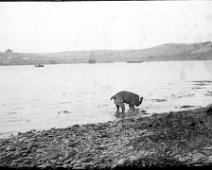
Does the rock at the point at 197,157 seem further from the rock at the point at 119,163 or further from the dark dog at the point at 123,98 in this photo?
the dark dog at the point at 123,98

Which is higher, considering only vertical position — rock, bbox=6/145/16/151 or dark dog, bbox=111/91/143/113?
dark dog, bbox=111/91/143/113

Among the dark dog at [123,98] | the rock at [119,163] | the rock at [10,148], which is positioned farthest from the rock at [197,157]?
the dark dog at [123,98]

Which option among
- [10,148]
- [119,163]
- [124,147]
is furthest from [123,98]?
[119,163]

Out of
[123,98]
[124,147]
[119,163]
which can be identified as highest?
[123,98]

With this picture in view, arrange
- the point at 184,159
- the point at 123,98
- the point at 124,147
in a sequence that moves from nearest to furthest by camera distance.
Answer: the point at 184,159 < the point at 124,147 < the point at 123,98

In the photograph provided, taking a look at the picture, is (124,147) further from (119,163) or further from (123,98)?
(123,98)

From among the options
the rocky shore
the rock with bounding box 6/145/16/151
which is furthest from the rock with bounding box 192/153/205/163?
the rock with bounding box 6/145/16/151

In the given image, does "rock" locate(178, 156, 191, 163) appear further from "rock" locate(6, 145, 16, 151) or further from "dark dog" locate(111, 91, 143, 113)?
"dark dog" locate(111, 91, 143, 113)

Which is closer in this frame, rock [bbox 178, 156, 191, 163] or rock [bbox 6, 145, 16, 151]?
rock [bbox 178, 156, 191, 163]

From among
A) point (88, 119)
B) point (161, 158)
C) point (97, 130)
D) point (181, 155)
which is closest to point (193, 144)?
point (181, 155)
